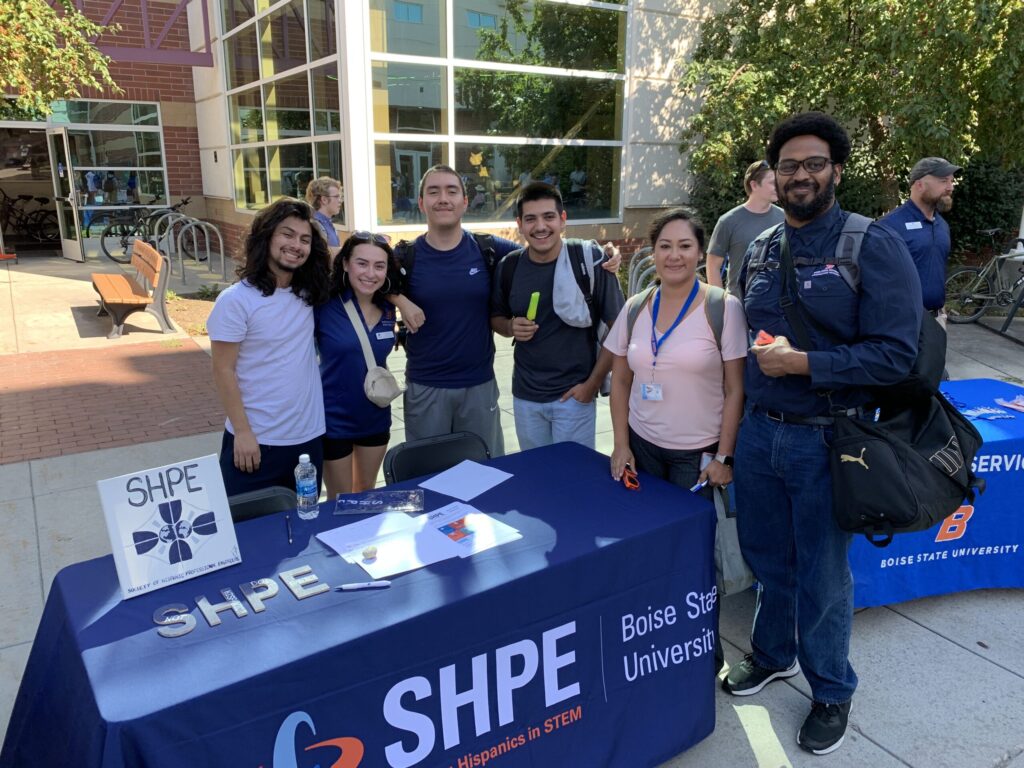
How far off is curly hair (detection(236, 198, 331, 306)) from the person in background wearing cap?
390 cm

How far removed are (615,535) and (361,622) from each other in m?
0.83

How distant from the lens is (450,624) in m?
1.91

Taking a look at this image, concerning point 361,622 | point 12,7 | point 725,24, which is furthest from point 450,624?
point 725,24

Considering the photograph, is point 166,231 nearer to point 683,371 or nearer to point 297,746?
point 683,371

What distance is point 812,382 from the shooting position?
2.23 meters

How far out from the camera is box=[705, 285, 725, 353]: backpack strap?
102 inches

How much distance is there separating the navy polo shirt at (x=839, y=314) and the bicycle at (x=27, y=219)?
57.6 ft

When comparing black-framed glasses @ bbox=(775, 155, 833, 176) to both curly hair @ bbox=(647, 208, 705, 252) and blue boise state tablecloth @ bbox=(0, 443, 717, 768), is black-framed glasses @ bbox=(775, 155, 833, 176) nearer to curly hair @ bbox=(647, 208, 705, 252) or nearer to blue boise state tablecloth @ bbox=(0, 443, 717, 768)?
curly hair @ bbox=(647, 208, 705, 252)

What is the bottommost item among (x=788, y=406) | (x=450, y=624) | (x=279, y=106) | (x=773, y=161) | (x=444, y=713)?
(x=444, y=713)

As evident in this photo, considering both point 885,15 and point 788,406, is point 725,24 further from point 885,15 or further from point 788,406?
point 788,406

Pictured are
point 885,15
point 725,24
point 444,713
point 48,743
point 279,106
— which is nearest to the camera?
point 48,743

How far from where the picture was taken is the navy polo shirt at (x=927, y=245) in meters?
5.02

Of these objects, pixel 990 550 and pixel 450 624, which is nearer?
pixel 450 624

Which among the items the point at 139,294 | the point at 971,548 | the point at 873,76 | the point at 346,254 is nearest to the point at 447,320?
the point at 346,254
